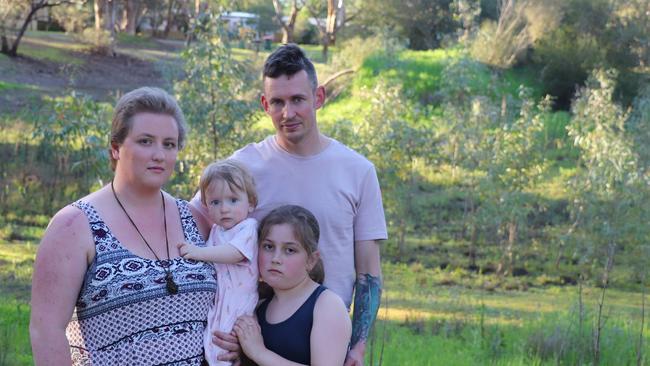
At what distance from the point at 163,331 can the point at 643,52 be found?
21.2m

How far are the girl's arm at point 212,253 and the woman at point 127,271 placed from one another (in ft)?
0.07

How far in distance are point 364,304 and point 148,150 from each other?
108 centimetres

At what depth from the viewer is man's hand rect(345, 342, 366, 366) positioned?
126 inches

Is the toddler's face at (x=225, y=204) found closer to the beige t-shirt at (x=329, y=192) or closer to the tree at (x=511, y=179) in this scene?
the beige t-shirt at (x=329, y=192)

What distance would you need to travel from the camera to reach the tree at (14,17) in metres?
24.2

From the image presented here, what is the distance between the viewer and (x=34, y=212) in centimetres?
1248

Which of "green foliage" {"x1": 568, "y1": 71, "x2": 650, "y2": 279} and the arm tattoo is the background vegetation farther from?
the arm tattoo

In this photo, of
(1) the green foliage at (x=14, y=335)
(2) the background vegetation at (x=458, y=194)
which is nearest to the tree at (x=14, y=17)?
(2) the background vegetation at (x=458, y=194)

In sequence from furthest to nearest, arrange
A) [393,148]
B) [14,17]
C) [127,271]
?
1. [14,17]
2. [393,148]
3. [127,271]

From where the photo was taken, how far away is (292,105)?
10.0 feet

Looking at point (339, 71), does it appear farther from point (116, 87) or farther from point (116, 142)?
point (116, 142)

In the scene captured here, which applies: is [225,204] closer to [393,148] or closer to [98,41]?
[393,148]

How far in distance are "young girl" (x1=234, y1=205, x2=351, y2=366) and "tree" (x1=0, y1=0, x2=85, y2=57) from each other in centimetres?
2226

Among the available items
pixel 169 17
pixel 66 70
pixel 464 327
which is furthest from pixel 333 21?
pixel 464 327
